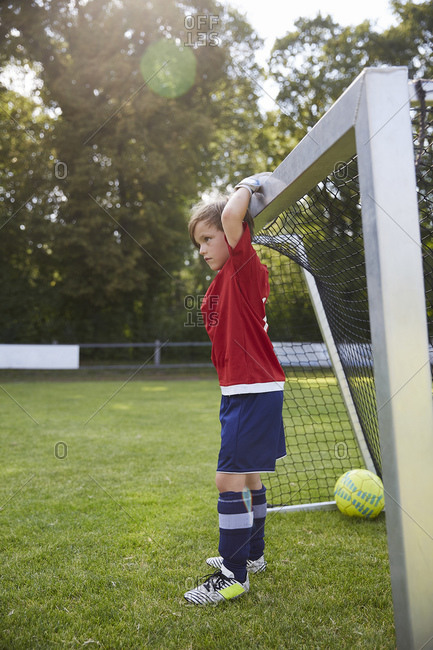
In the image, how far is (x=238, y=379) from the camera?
2086 mm

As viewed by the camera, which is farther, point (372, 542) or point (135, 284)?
point (135, 284)

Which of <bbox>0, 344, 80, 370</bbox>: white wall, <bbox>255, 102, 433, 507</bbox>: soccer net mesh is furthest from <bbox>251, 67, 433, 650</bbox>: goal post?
<bbox>0, 344, 80, 370</bbox>: white wall

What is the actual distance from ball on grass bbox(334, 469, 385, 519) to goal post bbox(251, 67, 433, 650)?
1.71 meters

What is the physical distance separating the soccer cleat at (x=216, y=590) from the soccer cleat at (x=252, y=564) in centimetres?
19

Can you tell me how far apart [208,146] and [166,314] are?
5.76m

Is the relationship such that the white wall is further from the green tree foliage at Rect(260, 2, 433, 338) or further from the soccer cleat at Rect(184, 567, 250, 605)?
the soccer cleat at Rect(184, 567, 250, 605)

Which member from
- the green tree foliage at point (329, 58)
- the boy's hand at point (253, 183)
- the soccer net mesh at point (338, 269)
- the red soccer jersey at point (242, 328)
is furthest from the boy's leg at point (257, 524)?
the green tree foliage at point (329, 58)

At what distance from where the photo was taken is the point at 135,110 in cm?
1505

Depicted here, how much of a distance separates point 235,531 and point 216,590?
0.24 m

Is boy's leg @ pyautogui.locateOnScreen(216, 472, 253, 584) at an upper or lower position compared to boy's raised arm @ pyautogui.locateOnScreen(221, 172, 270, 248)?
lower

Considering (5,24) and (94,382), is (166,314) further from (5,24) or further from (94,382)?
(5,24)

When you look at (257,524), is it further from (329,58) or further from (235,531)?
(329,58)

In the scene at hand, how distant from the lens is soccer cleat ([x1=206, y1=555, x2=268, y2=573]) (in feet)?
7.54

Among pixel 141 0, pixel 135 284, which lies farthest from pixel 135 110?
pixel 135 284
